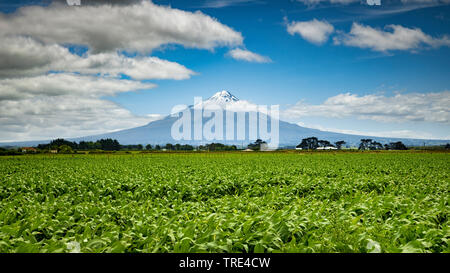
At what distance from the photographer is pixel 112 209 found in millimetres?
7328

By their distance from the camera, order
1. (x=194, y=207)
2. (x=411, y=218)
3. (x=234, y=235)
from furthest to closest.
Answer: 1. (x=194, y=207)
2. (x=411, y=218)
3. (x=234, y=235)

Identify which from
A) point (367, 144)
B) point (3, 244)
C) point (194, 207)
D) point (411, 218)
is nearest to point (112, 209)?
point (194, 207)

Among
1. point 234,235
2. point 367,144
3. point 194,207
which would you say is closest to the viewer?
point 234,235

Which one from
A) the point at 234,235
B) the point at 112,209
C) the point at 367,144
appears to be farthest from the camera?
the point at 367,144

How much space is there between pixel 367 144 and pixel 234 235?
14604cm
